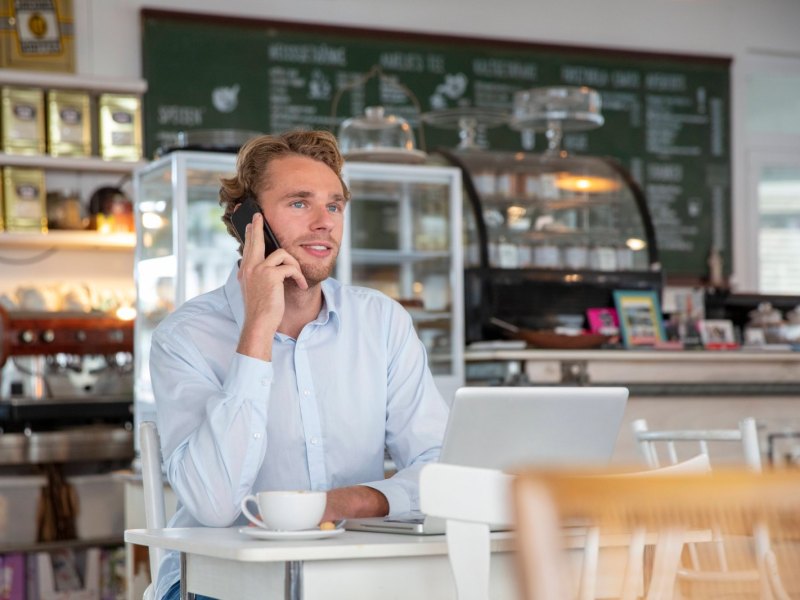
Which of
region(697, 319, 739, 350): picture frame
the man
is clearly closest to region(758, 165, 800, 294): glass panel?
region(697, 319, 739, 350): picture frame

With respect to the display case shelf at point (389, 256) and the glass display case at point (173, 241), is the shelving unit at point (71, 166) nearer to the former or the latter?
the glass display case at point (173, 241)

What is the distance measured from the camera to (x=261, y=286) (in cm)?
213

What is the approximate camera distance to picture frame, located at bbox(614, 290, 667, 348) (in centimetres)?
549

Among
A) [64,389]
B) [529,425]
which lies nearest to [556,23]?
[64,389]

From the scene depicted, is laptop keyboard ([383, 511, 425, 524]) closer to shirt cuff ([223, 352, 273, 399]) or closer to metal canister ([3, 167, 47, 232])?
shirt cuff ([223, 352, 273, 399])

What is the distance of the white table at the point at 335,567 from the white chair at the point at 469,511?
0.39 ft

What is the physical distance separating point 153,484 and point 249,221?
562 millimetres

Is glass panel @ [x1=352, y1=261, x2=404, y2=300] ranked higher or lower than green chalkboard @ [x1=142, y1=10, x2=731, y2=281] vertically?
lower

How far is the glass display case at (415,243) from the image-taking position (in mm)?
5457

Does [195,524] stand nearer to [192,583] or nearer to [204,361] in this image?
[204,361]

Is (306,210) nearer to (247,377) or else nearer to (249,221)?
(249,221)

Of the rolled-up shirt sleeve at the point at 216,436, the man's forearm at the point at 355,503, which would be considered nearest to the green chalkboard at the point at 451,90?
the rolled-up shirt sleeve at the point at 216,436

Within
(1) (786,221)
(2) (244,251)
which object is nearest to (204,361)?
(2) (244,251)

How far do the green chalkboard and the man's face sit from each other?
3.88 meters
